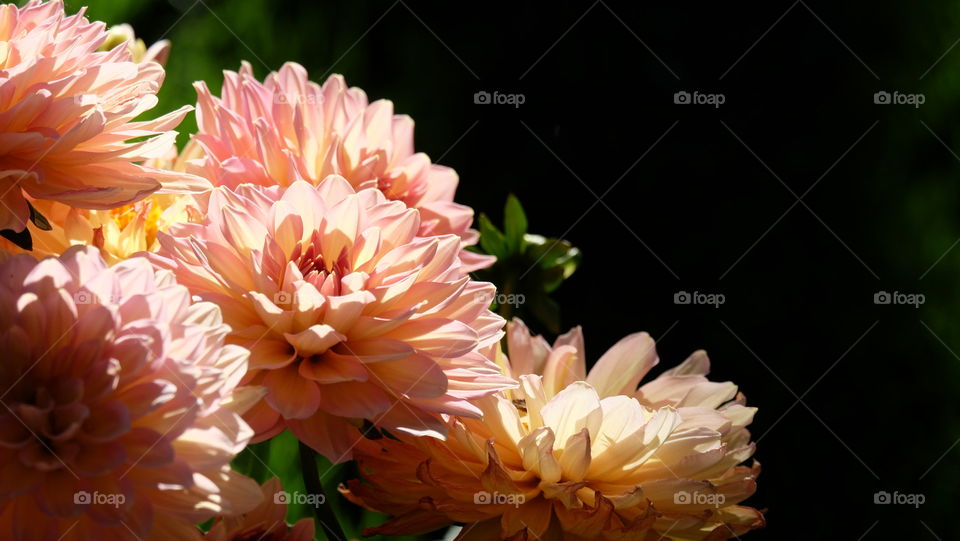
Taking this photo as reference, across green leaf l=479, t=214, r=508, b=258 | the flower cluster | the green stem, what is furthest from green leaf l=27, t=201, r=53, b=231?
green leaf l=479, t=214, r=508, b=258

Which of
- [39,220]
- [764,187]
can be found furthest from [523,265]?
[764,187]

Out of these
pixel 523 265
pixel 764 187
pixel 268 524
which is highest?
pixel 764 187

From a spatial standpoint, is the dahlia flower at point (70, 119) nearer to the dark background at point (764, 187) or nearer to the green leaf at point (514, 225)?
the green leaf at point (514, 225)

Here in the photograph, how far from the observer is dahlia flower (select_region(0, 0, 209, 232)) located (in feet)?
1.18

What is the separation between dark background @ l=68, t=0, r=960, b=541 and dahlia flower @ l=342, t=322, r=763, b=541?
567mm

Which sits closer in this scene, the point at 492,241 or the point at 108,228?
the point at 108,228

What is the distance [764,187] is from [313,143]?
0.67m

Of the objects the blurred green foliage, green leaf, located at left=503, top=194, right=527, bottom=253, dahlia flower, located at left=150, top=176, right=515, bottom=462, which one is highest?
green leaf, located at left=503, top=194, right=527, bottom=253

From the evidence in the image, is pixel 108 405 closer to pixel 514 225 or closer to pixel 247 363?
pixel 247 363

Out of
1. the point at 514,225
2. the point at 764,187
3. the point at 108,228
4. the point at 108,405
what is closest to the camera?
the point at 108,405

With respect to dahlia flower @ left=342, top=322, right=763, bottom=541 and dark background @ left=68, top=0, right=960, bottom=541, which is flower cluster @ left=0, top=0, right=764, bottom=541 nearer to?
dahlia flower @ left=342, top=322, right=763, bottom=541

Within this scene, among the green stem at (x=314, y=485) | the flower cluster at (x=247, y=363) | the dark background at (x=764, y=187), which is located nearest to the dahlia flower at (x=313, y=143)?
the flower cluster at (x=247, y=363)

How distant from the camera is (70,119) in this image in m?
0.37

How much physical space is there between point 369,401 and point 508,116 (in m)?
0.68
